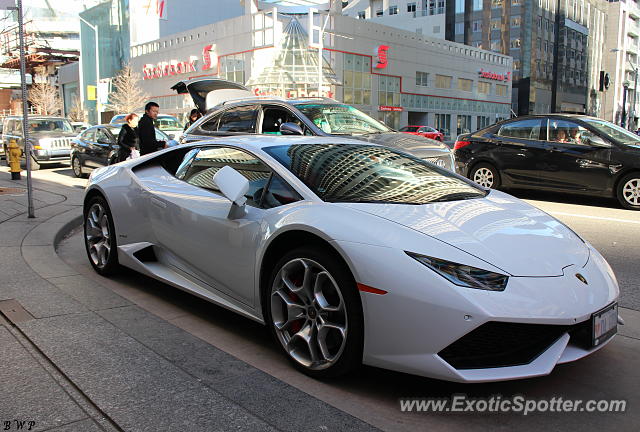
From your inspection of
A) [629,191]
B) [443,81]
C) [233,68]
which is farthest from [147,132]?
[443,81]

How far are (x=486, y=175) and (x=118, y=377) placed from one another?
898 centimetres

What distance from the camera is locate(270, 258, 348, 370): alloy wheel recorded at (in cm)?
294

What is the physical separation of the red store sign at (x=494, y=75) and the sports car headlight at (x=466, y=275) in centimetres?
6945

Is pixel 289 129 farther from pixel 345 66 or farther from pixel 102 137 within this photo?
pixel 345 66

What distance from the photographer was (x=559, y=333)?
8.84 feet

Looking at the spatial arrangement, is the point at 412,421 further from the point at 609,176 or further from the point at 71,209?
the point at 609,176

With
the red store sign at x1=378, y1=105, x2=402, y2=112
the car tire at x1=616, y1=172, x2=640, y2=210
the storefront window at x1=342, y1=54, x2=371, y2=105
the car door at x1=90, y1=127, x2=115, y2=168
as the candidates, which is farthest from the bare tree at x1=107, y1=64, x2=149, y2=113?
the car tire at x1=616, y1=172, x2=640, y2=210

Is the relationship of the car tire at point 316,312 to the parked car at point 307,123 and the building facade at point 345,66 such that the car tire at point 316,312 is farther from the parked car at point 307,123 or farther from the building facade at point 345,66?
the building facade at point 345,66

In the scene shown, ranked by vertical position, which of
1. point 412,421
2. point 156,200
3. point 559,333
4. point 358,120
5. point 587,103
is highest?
point 587,103

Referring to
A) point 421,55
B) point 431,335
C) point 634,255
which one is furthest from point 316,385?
point 421,55

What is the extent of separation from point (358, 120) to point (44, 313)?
6.08 m

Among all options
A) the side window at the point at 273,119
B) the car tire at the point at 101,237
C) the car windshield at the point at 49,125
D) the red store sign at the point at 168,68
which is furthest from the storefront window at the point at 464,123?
the car tire at the point at 101,237

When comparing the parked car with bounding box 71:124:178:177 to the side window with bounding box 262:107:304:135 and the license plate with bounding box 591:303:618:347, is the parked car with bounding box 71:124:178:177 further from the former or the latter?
the license plate with bounding box 591:303:618:347

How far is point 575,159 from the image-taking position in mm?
9445
